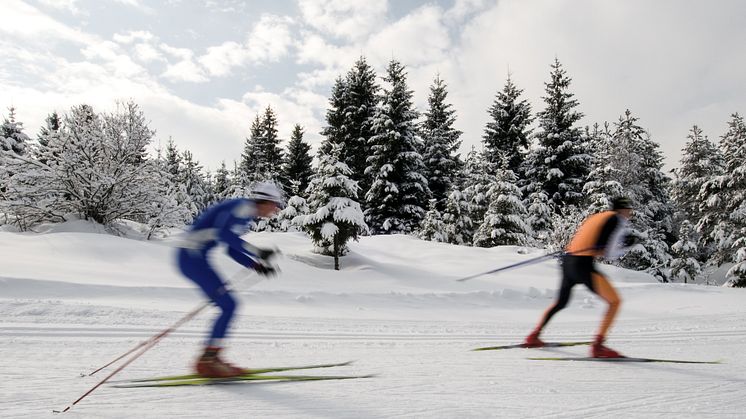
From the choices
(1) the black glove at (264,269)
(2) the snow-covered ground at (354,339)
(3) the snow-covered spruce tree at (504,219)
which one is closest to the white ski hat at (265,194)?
(1) the black glove at (264,269)

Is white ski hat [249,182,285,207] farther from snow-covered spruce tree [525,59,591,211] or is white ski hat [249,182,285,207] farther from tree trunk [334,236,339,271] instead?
snow-covered spruce tree [525,59,591,211]

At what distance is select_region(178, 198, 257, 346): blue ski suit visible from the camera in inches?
165

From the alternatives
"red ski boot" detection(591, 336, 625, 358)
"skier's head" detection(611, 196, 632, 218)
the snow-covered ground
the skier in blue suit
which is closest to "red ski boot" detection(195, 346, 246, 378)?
the skier in blue suit

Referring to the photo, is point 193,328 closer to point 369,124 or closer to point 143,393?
point 143,393

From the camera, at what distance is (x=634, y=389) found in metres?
3.98

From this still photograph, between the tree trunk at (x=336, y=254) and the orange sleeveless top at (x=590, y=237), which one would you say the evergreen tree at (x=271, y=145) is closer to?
the tree trunk at (x=336, y=254)

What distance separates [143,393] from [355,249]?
16.7 metres

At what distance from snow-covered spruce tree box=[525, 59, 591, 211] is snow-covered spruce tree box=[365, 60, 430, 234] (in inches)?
345

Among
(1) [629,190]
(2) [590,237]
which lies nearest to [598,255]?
(2) [590,237]

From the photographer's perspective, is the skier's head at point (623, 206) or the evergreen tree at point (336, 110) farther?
the evergreen tree at point (336, 110)

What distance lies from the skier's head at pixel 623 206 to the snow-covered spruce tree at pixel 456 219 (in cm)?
1996

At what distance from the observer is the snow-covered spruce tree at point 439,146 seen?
34812mm

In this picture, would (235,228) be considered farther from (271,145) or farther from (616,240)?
(271,145)

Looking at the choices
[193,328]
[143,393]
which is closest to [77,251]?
[193,328]
